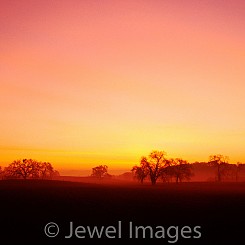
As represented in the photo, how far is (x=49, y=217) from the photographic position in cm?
2027

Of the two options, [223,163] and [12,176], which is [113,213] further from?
[223,163]


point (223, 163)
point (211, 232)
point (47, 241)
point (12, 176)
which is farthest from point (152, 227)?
point (223, 163)

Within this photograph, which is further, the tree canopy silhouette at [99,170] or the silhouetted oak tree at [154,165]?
the tree canopy silhouette at [99,170]

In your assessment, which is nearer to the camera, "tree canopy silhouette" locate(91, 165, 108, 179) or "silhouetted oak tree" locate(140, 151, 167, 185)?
"silhouetted oak tree" locate(140, 151, 167, 185)

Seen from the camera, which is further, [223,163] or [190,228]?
[223,163]

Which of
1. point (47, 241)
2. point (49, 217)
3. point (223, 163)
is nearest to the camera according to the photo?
point (47, 241)

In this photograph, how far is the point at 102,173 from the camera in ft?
481

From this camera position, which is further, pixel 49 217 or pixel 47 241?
pixel 49 217

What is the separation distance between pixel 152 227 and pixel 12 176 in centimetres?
8259

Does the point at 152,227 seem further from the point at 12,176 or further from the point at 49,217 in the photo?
the point at 12,176

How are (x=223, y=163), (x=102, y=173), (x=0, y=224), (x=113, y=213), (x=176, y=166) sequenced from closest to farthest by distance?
(x=0, y=224) → (x=113, y=213) → (x=176, y=166) → (x=223, y=163) → (x=102, y=173)

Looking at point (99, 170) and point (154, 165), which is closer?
point (154, 165)

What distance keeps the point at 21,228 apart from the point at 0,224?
5.56 feet

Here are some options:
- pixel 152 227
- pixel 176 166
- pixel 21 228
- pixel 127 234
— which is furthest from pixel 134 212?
pixel 176 166
